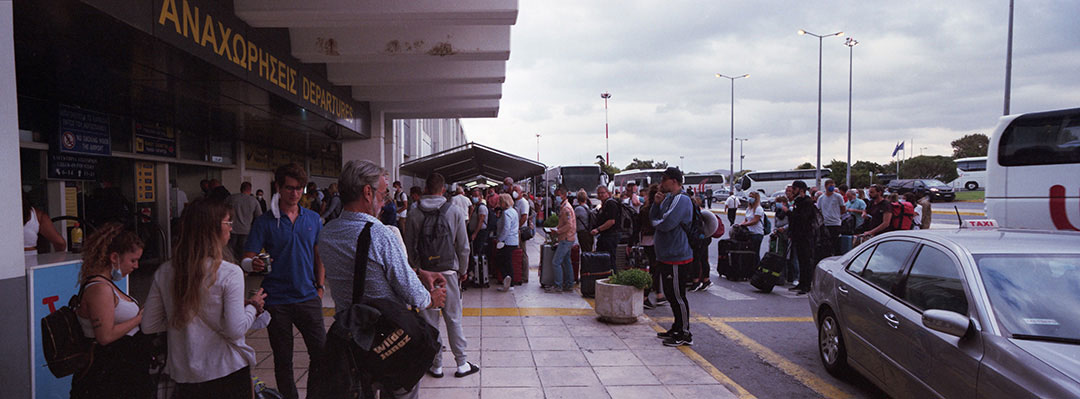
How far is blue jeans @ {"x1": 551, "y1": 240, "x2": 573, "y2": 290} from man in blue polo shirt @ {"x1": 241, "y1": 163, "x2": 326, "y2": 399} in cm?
542

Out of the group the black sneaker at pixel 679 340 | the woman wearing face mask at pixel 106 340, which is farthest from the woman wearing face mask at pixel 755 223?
the woman wearing face mask at pixel 106 340

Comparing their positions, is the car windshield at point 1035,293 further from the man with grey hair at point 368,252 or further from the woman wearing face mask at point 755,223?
the woman wearing face mask at point 755,223

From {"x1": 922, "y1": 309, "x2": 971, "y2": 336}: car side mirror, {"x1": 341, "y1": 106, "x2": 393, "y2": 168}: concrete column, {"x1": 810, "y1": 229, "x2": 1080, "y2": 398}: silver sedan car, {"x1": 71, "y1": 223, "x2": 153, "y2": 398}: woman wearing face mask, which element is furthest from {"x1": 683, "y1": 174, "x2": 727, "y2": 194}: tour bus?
{"x1": 71, "y1": 223, "x2": 153, "y2": 398}: woman wearing face mask

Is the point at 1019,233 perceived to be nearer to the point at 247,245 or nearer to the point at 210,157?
the point at 247,245

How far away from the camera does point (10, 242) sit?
2.98 m

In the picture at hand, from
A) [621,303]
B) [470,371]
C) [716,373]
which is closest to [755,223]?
[621,303]

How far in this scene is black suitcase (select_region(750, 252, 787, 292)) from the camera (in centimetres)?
874

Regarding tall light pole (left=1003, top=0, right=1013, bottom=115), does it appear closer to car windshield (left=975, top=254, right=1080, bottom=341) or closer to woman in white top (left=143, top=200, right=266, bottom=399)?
car windshield (left=975, top=254, right=1080, bottom=341)

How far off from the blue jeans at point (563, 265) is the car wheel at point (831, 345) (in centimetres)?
422

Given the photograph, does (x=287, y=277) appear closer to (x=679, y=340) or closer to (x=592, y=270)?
(x=679, y=340)

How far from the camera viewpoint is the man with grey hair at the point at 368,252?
103 inches

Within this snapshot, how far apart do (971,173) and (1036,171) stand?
46.4 metres

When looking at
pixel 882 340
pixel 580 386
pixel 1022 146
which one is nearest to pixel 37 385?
pixel 580 386

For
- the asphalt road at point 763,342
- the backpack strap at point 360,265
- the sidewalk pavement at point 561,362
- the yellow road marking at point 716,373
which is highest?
the backpack strap at point 360,265
